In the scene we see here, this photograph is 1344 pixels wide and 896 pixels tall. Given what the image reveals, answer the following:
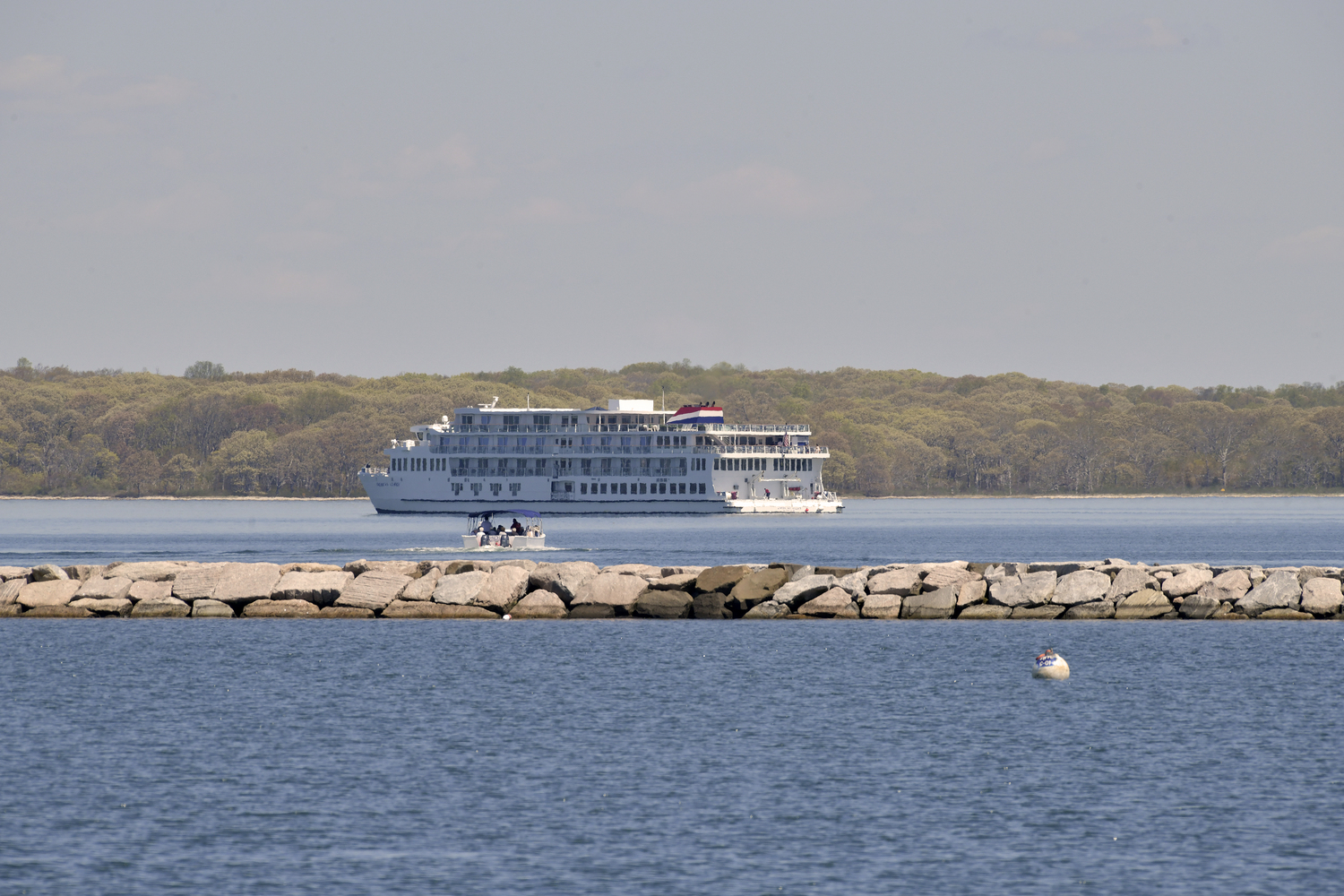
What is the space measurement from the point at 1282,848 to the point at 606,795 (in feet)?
24.5

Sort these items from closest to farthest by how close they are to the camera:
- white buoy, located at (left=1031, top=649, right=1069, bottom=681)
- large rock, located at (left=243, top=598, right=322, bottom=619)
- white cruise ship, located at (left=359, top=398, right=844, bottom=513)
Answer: white buoy, located at (left=1031, top=649, right=1069, bottom=681), large rock, located at (left=243, top=598, right=322, bottom=619), white cruise ship, located at (left=359, top=398, right=844, bottom=513)

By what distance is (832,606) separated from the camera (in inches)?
1564

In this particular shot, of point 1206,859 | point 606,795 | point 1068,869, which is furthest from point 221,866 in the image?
point 1206,859

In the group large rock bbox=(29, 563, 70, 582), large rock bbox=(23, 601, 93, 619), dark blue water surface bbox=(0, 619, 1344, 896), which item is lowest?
dark blue water surface bbox=(0, 619, 1344, 896)

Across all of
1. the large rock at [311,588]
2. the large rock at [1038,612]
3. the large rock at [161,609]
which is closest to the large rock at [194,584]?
the large rock at [161,609]

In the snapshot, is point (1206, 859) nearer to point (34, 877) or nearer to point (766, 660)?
point (34, 877)

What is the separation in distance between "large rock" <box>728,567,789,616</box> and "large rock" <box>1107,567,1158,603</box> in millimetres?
7654

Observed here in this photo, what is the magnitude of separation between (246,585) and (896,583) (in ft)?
50.9

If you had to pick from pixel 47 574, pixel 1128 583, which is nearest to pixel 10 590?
pixel 47 574

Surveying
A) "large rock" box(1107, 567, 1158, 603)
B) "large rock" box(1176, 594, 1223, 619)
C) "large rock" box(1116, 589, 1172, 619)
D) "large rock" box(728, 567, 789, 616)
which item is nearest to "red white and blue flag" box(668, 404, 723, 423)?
"large rock" box(728, 567, 789, 616)

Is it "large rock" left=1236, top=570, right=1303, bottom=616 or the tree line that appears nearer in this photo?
"large rock" left=1236, top=570, right=1303, bottom=616

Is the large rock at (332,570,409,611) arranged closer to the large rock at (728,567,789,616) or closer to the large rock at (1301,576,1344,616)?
the large rock at (728,567,789,616)

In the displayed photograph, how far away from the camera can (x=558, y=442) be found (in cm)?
13038

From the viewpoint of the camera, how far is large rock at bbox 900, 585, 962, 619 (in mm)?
39378
